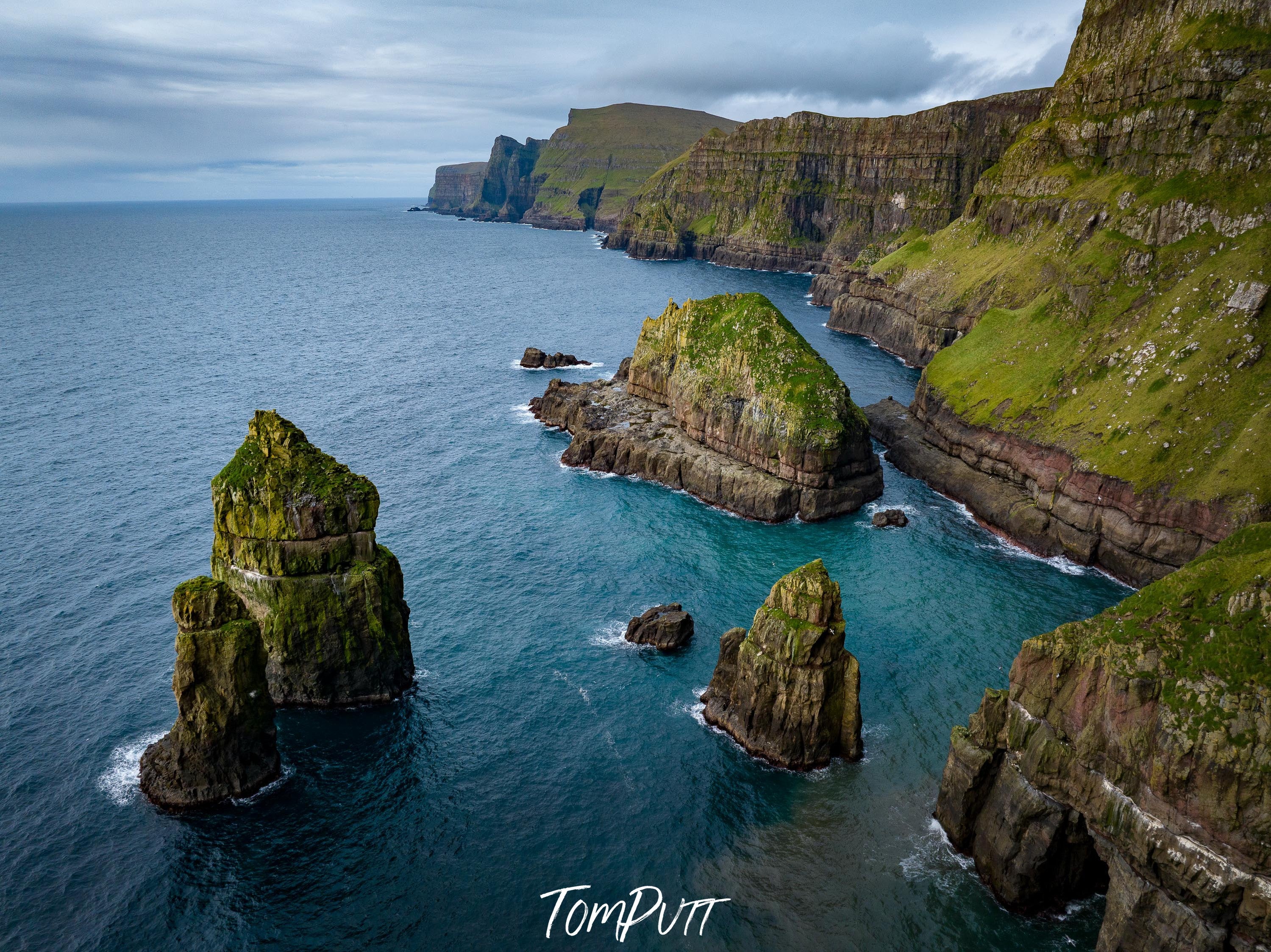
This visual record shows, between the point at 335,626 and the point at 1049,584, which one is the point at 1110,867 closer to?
the point at 1049,584

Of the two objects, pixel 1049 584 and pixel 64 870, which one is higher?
pixel 1049 584

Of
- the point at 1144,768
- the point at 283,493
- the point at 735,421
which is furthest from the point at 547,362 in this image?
the point at 1144,768

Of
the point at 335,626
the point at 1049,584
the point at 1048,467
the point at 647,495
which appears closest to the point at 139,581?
the point at 335,626

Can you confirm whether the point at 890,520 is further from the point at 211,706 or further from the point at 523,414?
the point at 211,706

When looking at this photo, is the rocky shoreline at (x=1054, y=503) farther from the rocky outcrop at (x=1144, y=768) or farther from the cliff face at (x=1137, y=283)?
the rocky outcrop at (x=1144, y=768)

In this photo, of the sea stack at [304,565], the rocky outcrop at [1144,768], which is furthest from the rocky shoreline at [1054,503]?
the sea stack at [304,565]

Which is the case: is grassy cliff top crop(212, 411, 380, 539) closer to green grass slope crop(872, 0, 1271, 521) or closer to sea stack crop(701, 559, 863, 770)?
sea stack crop(701, 559, 863, 770)

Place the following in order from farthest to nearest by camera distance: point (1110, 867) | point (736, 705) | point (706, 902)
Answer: point (736, 705) < point (706, 902) < point (1110, 867)

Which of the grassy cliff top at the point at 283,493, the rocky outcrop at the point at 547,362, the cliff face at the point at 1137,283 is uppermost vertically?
the cliff face at the point at 1137,283

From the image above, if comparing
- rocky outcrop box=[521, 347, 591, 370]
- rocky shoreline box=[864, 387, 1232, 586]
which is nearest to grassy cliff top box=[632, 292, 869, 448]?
rocky shoreline box=[864, 387, 1232, 586]
